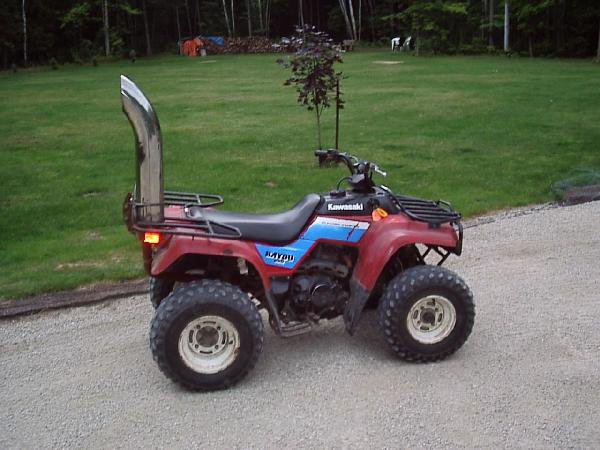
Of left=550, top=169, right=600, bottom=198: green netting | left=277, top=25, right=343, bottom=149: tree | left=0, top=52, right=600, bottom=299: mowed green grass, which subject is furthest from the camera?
left=277, top=25, right=343, bottom=149: tree

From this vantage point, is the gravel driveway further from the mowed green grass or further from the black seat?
the mowed green grass

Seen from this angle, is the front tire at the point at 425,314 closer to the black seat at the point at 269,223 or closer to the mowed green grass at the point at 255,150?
the black seat at the point at 269,223

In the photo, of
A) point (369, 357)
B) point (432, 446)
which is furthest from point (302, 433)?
point (369, 357)

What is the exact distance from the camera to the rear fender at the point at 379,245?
4418 mm

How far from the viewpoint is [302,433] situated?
3842 mm

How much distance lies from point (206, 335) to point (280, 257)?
64cm

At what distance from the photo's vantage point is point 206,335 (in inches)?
170

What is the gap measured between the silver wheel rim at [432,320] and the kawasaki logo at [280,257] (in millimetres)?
823

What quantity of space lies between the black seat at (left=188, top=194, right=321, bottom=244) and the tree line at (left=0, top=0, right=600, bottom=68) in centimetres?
2788

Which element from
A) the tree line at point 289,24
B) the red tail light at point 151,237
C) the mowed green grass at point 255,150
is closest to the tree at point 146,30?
the tree line at point 289,24

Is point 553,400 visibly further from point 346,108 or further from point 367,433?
point 346,108

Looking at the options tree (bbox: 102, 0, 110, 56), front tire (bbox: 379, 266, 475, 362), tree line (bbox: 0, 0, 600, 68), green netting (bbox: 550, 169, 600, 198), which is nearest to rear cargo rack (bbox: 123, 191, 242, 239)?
front tire (bbox: 379, 266, 475, 362)

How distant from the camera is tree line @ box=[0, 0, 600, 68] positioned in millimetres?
38656

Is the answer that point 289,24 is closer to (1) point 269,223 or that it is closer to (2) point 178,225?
(1) point 269,223
